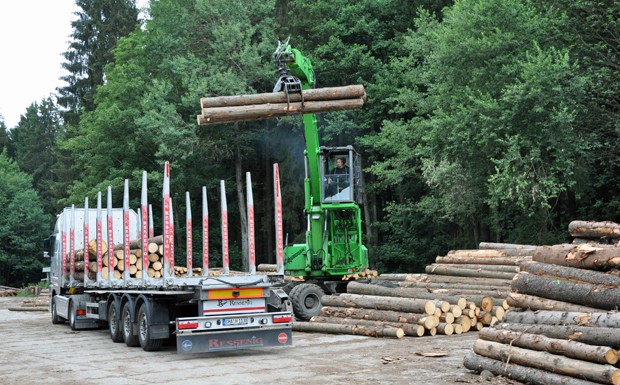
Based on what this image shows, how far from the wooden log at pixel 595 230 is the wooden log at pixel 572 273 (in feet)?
6.03

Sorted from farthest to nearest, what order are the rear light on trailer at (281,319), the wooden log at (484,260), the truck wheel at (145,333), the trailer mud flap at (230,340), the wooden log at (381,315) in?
the wooden log at (484,260) < the wooden log at (381,315) < the truck wheel at (145,333) < the rear light on trailer at (281,319) < the trailer mud flap at (230,340)

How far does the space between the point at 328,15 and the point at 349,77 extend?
3785 millimetres

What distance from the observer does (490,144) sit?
2880 centimetres

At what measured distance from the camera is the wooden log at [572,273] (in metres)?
10.7

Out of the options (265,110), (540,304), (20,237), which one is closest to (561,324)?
(540,304)

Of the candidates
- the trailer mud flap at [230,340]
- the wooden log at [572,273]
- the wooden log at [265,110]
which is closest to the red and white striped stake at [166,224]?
the trailer mud flap at [230,340]

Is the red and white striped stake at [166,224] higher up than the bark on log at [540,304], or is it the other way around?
the red and white striped stake at [166,224]

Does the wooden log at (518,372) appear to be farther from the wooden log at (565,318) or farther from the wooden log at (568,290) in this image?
the wooden log at (568,290)

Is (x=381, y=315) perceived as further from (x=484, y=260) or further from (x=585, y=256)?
(x=585, y=256)

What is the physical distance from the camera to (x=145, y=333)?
1461 centimetres

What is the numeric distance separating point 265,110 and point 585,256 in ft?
26.1

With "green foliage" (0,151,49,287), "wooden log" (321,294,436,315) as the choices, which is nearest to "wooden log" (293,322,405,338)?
"wooden log" (321,294,436,315)

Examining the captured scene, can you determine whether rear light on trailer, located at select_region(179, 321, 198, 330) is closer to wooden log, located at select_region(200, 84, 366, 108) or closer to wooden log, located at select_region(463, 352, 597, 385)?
wooden log, located at select_region(463, 352, 597, 385)

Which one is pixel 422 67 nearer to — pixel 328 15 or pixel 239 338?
pixel 328 15
